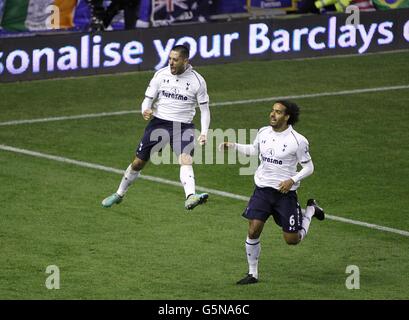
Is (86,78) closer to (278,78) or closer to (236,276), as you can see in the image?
(278,78)

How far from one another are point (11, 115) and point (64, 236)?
8.80m

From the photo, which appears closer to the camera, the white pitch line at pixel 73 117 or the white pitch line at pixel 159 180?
the white pitch line at pixel 159 180

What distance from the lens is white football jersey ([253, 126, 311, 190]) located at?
16422 mm

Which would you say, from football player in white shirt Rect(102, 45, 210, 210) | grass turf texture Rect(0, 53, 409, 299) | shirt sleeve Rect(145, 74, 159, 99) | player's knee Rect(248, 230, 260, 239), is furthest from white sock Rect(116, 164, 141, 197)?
player's knee Rect(248, 230, 260, 239)

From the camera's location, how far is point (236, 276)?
17234mm

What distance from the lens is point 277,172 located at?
1647 centimetres

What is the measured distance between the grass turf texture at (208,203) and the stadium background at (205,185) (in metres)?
0.04

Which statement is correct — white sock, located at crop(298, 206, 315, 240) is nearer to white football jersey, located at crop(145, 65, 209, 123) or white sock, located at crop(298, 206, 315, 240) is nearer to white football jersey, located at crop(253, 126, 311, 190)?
white football jersey, located at crop(253, 126, 311, 190)

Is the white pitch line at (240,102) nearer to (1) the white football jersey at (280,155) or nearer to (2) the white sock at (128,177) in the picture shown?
(2) the white sock at (128,177)

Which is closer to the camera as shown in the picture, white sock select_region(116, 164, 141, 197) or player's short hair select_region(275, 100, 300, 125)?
player's short hair select_region(275, 100, 300, 125)

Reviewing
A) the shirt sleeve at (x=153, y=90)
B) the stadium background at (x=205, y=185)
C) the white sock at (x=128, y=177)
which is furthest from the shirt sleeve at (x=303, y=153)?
the white sock at (x=128, y=177)

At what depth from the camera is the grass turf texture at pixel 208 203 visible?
17.0 m

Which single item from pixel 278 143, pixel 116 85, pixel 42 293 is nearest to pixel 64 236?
pixel 42 293

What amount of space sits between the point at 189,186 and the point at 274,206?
8.15ft
